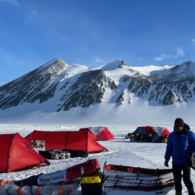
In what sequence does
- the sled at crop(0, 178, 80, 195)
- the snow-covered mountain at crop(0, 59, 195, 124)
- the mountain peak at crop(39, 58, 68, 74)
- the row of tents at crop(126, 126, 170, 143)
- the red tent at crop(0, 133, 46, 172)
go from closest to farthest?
1. the sled at crop(0, 178, 80, 195)
2. the red tent at crop(0, 133, 46, 172)
3. the row of tents at crop(126, 126, 170, 143)
4. the snow-covered mountain at crop(0, 59, 195, 124)
5. the mountain peak at crop(39, 58, 68, 74)

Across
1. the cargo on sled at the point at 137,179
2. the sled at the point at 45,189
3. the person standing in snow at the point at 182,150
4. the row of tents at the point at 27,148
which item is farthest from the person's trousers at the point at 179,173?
the row of tents at the point at 27,148

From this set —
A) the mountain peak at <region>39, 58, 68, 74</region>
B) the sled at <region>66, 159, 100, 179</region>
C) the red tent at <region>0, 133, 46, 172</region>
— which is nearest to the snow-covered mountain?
the mountain peak at <region>39, 58, 68, 74</region>

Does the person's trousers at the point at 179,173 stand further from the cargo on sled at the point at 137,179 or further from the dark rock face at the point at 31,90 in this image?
the dark rock face at the point at 31,90

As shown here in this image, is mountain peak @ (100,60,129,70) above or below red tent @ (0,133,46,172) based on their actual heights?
above

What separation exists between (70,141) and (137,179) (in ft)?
26.0

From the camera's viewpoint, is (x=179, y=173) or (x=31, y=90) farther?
(x=31, y=90)

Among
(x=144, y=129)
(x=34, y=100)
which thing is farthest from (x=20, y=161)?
(x=34, y=100)

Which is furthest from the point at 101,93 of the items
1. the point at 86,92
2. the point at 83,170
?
the point at 83,170

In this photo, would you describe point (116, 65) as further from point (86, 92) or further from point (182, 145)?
point (182, 145)

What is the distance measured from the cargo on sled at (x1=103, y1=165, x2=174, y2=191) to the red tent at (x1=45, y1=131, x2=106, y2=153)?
7.36 m

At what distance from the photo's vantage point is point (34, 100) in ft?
316

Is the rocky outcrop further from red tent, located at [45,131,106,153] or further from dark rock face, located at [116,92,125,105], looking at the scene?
red tent, located at [45,131,106,153]

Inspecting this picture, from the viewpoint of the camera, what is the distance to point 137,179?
5281 millimetres

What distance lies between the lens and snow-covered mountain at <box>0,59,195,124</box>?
78.1 metres
